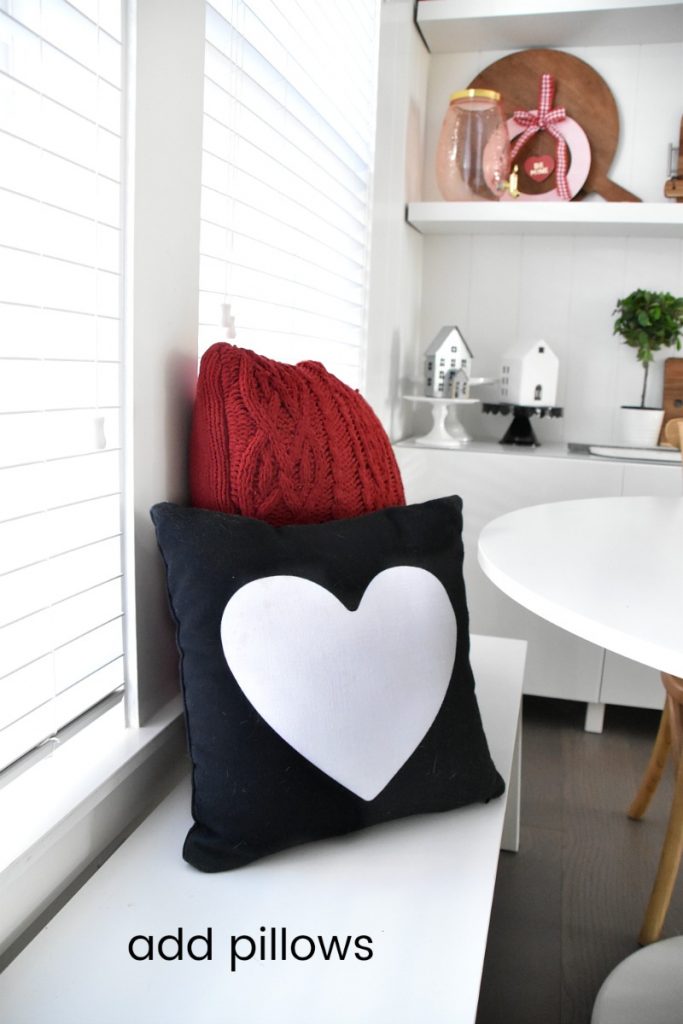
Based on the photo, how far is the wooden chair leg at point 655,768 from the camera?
172 cm

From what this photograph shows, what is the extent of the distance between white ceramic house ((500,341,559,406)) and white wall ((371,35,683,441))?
0.19 metres

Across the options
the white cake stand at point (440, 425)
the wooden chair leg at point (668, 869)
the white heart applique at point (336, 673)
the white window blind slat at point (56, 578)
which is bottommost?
the wooden chair leg at point (668, 869)

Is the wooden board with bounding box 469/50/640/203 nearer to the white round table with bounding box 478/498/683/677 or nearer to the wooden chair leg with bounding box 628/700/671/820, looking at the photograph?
the white round table with bounding box 478/498/683/677

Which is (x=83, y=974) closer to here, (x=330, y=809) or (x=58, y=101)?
(x=330, y=809)

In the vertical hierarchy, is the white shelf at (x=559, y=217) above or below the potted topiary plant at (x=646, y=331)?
above

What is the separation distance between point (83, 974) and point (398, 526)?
614 millimetres

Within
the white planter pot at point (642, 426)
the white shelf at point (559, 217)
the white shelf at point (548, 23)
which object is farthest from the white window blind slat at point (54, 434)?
the white shelf at point (548, 23)

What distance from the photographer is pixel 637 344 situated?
97.7 inches

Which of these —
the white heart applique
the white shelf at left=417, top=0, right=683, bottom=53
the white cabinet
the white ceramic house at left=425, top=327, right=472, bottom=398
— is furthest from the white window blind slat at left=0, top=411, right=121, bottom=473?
the white shelf at left=417, top=0, right=683, bottom=53

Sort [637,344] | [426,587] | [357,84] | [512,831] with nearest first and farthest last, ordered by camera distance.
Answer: [426,587] < [512,831] < [357,84] < [637,344]

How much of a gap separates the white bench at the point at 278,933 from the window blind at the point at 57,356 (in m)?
0.19

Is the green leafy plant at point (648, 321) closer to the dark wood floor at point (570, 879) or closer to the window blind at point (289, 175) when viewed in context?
the window blind at point (289, 175)

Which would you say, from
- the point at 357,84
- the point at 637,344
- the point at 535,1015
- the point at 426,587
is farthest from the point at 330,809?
the point at 637,344

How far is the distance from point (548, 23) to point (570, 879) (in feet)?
7.28
